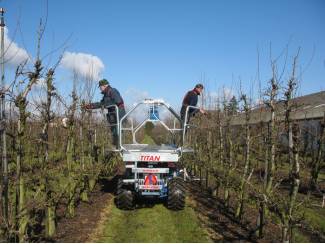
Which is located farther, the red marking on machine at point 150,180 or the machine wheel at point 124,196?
the machine wheel at point 124,196

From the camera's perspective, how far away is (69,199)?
8.29 meters

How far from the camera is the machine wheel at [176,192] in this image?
891 cm

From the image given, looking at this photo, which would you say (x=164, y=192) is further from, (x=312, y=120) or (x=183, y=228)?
(x=312, y=120)

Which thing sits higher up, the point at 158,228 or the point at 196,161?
the point at 196,161

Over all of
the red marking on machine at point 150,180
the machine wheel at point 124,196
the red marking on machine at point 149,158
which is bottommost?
the machine wheel at point 124,196

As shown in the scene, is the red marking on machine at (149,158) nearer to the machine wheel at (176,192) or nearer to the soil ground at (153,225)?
the machine wheel at (176,192)

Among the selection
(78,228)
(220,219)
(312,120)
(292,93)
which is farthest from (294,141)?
(312,120)

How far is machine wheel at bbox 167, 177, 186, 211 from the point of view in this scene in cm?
891

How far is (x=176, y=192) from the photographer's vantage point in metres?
8.96

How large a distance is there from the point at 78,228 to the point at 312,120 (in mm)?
18918

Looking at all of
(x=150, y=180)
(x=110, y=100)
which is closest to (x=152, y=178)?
(x=150, y=180)

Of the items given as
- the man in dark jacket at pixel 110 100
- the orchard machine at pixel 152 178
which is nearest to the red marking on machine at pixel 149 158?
the orchard machine at pixel 152 178

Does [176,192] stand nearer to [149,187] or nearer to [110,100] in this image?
[149,187]

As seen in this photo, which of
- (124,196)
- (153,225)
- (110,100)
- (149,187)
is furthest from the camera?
(110,100)
